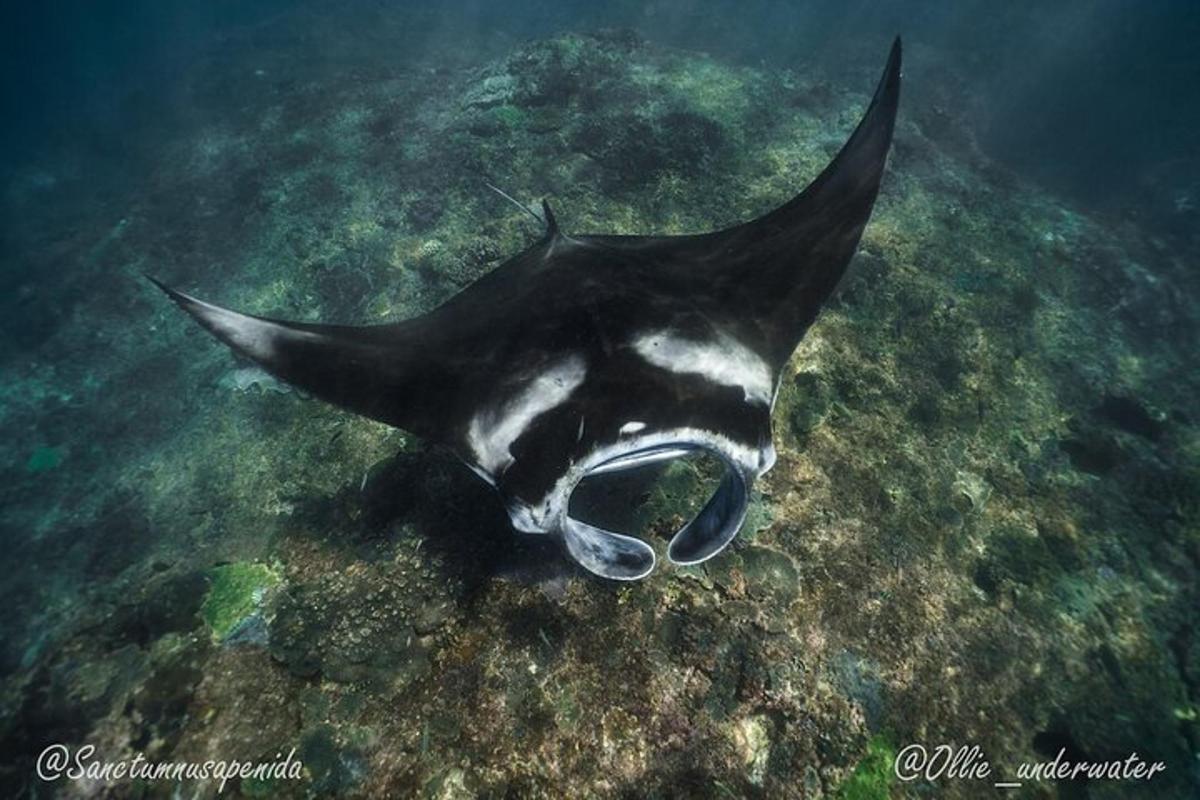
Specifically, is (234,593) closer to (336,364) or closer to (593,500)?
(336,364)

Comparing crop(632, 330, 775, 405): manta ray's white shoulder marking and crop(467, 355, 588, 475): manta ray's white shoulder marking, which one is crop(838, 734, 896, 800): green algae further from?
crop(467, 355, 588, 475): manta ray's white shoulder marking

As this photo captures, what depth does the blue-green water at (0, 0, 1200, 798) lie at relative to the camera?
10.5 ft

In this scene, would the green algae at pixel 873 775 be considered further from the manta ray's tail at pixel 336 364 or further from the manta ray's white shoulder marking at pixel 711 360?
the manta ray's tail at pixel 336 364

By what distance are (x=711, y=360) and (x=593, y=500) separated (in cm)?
154

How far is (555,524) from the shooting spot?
256 centimetres

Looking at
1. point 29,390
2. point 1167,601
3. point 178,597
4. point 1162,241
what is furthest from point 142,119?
Answer: point 1162,241

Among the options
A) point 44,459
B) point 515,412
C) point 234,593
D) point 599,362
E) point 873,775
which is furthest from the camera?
point 44,459

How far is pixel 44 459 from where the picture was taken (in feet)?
28.0

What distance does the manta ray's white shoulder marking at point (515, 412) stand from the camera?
2725 millimetres

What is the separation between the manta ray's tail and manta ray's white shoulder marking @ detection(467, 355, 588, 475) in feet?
1.01

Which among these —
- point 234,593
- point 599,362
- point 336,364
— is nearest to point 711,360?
point 599,362

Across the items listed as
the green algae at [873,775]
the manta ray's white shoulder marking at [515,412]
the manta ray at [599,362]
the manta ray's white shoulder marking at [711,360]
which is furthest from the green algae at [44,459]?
the green algae at [873,775]

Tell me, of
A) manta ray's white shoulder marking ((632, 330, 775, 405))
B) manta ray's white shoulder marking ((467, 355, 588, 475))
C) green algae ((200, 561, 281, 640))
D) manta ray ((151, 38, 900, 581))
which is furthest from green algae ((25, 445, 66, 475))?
manta ray's white shoulder marking ((632, 330, 775, 405))

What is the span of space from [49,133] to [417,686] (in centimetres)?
3680
